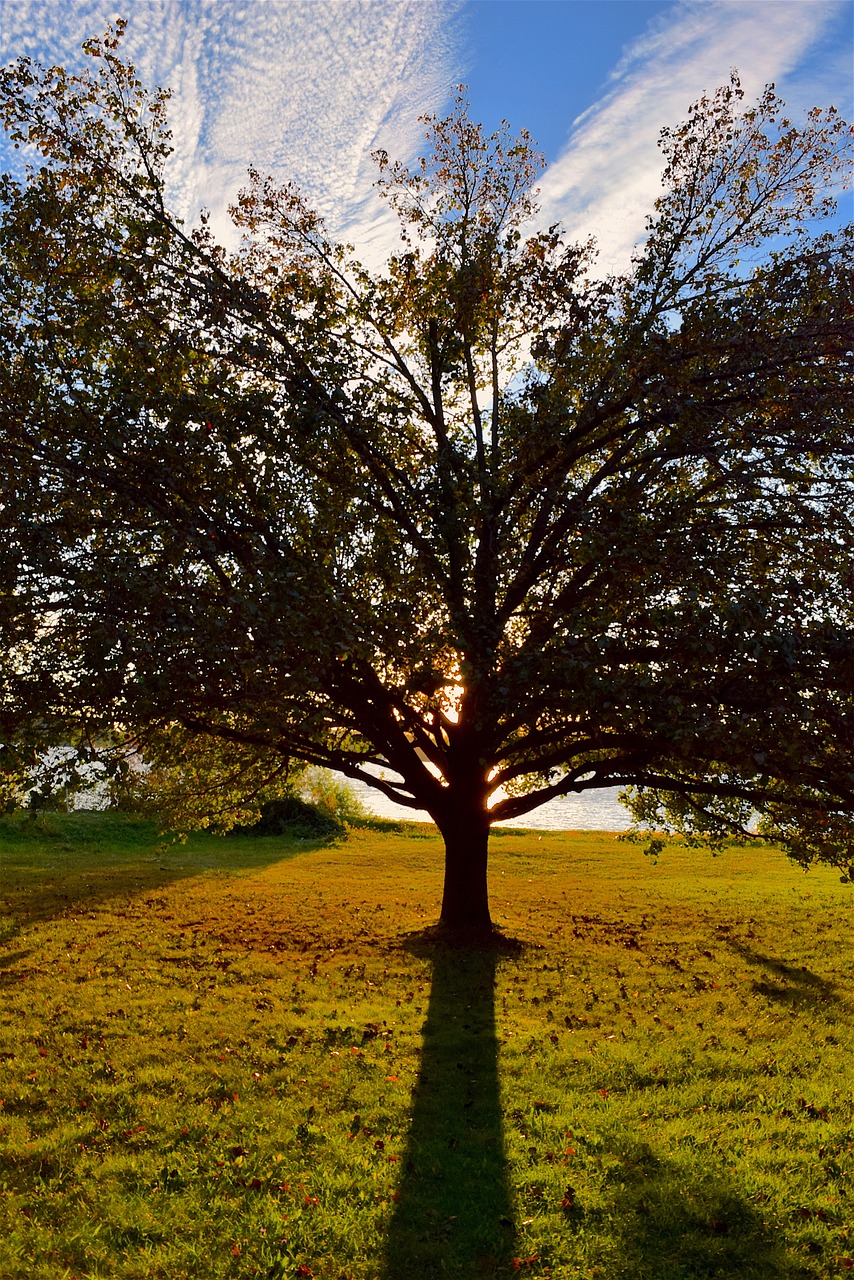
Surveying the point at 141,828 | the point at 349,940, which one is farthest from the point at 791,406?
the point at 141,828

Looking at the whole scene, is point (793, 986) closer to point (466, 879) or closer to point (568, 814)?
point (466, 879)

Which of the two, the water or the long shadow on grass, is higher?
the water

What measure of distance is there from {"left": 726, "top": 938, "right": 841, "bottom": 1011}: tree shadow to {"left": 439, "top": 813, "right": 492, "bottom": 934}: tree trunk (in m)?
5.38

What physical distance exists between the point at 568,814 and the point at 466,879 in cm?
4565

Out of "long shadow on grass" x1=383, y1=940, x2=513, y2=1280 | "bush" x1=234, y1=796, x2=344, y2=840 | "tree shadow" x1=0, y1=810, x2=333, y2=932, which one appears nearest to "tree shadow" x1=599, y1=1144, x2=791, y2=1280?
"long shadow on grass" x1=383, y1=940, x2=513, y2=1280

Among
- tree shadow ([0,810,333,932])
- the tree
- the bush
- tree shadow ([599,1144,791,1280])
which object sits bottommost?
tree shadow ([599,1144,791,1280])

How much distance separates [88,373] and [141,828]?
3026 centimetres

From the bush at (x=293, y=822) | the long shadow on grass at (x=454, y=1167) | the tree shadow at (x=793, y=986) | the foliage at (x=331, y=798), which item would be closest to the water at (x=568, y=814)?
the foliage at (x=331, y=798)

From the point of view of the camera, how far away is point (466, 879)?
17.1m

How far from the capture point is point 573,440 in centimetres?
Answer: 1263

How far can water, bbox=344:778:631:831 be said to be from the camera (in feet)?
176

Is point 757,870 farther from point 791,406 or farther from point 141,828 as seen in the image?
point 141,828

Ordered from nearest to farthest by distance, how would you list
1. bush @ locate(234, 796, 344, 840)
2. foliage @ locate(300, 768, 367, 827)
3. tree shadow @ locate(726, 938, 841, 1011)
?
tree shadow @ locate(726, 938, 841, 1011) < bush @ locate(234, 796, 344, 840) < foliage @ locate(300, 768, 367, 827)

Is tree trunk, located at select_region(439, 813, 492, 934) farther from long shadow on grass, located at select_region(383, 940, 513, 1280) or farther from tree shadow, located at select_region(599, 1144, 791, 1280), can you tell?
tree shadow, located at select_region(599, 1144, 791, 1280)
